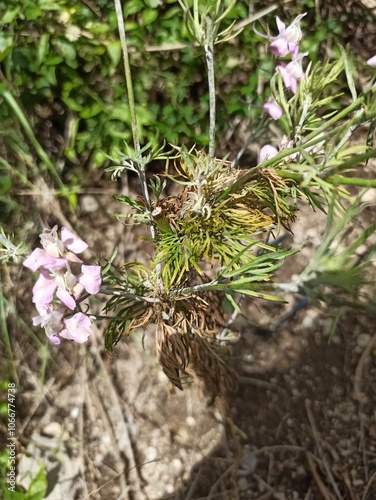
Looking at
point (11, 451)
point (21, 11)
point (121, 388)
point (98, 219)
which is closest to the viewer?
point (21, 11)

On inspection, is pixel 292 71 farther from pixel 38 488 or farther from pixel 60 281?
pixel 38 488

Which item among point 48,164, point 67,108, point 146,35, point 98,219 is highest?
point 146,35

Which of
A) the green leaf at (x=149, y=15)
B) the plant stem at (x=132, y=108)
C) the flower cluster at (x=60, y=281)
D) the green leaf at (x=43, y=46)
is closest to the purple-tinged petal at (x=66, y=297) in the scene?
the flower cluster at (x=60, y=281)

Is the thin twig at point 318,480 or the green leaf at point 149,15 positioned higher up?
the green leaf at point 149,15

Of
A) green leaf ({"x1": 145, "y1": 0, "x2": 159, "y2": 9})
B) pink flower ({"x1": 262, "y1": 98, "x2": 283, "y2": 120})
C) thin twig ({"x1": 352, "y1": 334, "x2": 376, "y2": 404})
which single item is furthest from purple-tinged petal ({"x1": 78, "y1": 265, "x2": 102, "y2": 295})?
thin twig ({"x1": 352, "y1": 334, "x2": 376, "y2": 404})

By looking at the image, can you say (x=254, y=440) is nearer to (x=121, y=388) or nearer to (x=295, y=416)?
(x=295, y=416)

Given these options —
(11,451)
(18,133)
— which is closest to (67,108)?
(18,133)

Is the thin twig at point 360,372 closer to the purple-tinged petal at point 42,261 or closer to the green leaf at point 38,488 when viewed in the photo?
the green leaf at point 38,488
